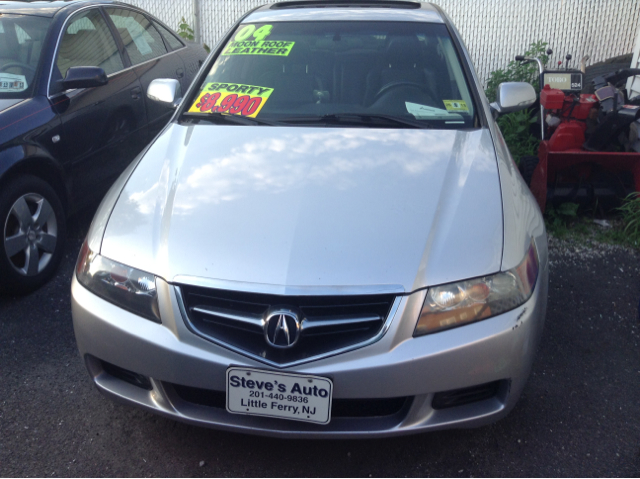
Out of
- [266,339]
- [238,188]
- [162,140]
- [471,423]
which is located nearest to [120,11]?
[162,140]

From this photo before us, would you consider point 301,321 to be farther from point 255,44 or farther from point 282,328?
point 255,44

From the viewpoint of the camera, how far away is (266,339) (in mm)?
1805

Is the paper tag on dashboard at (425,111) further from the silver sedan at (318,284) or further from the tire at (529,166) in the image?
the tire at (529,166)

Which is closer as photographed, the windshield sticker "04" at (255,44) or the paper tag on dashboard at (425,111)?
the paper tag on dashboard at (425,111)

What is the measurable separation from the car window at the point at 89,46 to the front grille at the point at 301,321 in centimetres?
255

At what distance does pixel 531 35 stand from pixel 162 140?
18.9 feet

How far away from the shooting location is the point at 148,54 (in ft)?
15.3

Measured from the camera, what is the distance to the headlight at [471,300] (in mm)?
1816

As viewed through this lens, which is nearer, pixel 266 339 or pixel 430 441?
pixel 266 339

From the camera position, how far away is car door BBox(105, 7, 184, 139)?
4441 mm

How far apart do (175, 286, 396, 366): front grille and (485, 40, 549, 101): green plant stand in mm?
5290

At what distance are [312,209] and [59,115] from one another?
2.16 metres

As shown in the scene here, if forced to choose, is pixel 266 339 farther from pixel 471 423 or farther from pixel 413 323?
pixel 471 423

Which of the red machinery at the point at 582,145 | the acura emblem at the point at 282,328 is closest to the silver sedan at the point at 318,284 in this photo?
the acura emblem at the point at 282,328
